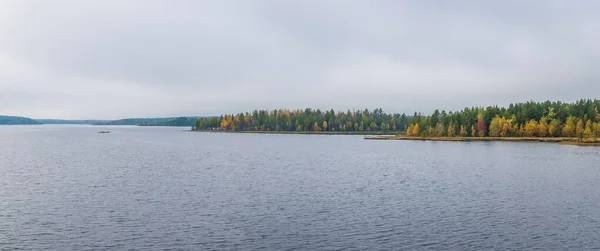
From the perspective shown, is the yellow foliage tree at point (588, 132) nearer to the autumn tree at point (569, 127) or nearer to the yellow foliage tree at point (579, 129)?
the yellow foliage tree at point (579, 129)

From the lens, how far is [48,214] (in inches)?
1603

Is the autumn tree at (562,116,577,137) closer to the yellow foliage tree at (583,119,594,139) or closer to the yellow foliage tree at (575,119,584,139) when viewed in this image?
the yellow foliage tree at (575,119,584,139)

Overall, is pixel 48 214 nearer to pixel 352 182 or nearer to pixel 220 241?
pixel 220 241

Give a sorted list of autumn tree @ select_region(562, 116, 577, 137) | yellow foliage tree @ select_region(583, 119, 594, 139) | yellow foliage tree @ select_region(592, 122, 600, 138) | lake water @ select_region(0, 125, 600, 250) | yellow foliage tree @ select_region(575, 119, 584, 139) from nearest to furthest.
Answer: lake water @ select_region(0, 125, 600, 250), yellow foliage tree @ select_region(592, 122, 600, 138), yellow foliage tree @ select_region(583, 119, 594, 139), yellow foliage tree @ select_region(575, 119, 584, 139), autumn tree @ select_region(562, 116, 577, 137)

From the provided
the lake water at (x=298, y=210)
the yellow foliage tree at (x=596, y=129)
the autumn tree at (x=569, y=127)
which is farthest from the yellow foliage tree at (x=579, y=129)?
the lake water at (x=298, y=210)

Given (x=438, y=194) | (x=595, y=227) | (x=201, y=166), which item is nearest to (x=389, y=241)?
(x=595, y=227)

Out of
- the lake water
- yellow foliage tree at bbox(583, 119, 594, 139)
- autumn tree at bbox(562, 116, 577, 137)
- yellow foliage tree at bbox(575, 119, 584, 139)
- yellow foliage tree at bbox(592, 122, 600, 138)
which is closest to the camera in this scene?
the lake water

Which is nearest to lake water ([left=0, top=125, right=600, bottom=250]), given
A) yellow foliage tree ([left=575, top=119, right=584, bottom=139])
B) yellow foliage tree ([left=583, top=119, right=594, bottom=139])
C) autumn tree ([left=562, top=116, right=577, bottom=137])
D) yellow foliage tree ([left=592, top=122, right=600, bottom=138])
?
yellow foliage tree ([left=583, top=119, right=594, bottom=139])

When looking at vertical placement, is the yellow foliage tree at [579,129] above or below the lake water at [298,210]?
above

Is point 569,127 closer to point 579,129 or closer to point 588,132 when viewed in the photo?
point 579,129

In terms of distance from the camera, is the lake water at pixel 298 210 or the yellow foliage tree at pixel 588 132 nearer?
the lake water at pixel 298 210

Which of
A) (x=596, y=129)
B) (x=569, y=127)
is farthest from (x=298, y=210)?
(x=569, y=127)

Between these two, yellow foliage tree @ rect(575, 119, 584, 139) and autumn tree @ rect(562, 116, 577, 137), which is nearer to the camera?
yellow foliage tree @ rect(575, 119, 584, 139)

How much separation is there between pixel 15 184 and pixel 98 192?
14.6 metres
